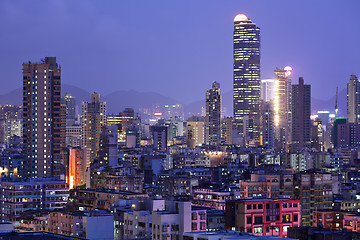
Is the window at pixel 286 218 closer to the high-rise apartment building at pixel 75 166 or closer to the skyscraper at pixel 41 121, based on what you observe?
the skyscraper at pixel 41 121

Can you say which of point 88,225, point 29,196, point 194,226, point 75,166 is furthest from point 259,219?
point 75,166

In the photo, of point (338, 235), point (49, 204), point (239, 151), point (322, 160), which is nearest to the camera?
point (338, 235)

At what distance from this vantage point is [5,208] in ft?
319

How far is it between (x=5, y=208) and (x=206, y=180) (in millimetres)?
44669

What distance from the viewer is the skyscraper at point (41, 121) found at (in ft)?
391

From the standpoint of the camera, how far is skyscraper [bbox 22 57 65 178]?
119062mm

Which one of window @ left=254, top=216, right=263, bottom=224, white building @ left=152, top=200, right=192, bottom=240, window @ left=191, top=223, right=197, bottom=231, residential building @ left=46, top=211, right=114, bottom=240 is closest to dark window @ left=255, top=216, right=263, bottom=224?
window @ left=254, top=216, right=263, bottom=224

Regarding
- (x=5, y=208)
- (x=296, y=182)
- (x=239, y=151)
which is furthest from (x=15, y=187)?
(x=239, y=151)

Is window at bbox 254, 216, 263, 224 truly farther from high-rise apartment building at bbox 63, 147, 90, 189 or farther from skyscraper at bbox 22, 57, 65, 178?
high-rise apartment building at bbox 63, 147, 90, 189

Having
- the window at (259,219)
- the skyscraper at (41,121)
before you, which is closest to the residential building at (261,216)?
the window at (259,219)

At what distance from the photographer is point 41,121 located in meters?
119

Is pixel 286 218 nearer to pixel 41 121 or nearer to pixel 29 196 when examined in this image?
pixel 29 196

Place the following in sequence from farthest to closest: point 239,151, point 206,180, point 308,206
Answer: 1. point 239,151
2. point 206,180
3. point 308,206

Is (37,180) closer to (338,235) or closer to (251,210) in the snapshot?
(251,210)
